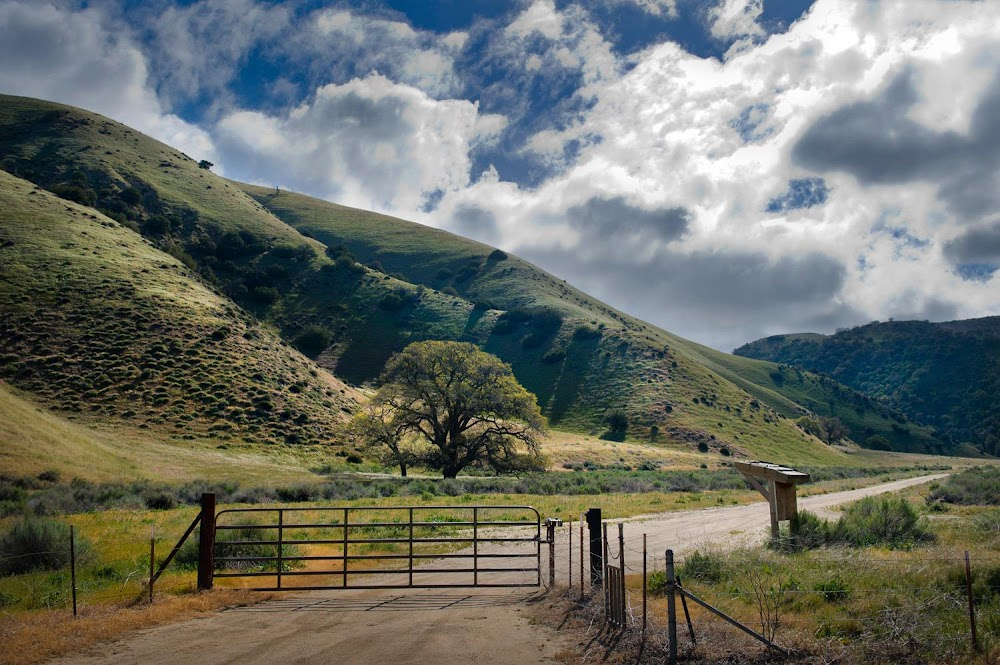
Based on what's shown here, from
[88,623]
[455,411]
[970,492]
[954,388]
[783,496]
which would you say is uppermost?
[954,388]

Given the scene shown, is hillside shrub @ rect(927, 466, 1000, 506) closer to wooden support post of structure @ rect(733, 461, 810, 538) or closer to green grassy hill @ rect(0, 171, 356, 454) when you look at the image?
wooden support post of structure @ rect(733, 461, 810, 538)

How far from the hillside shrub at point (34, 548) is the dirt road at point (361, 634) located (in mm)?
5887

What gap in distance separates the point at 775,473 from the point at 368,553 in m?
10.9

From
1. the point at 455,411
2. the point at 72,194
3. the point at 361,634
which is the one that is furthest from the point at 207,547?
the point at 72,194

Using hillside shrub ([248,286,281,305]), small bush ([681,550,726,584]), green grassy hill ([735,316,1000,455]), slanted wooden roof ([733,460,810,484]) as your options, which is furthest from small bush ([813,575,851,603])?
green grassy hill ([735,316,1000,455])

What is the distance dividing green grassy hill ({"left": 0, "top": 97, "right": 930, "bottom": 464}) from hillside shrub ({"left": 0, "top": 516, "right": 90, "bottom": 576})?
37.0m

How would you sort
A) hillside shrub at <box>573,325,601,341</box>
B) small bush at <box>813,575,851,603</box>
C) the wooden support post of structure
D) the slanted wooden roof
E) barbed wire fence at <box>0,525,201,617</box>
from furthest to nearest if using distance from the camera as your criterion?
hillside shrub at <box>573,325,601,341</box> → the wooden support post of structure → the slanted wooden roof → barbed wire fence at <box>0,525,201,617</box> → small bush at <box>813,575,851,603</box>

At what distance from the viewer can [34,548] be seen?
1506cm

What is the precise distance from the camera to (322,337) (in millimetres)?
98125

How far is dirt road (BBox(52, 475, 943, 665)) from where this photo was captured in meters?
9.02

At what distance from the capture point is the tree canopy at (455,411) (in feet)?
162

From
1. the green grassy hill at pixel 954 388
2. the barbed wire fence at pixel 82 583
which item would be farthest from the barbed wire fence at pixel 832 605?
the green grassy hill at pixel 954 388

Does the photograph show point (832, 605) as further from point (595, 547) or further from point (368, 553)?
point (368, 553)

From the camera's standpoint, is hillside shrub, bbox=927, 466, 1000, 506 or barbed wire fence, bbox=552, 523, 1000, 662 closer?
barbed wire fence, bbox=552, 523, 1000, 662
